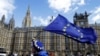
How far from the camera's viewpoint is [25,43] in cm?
6606

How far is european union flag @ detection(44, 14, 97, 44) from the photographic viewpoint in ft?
31.1

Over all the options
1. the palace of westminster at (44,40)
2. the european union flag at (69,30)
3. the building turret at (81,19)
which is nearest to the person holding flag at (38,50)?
the european union flag at (69,30)

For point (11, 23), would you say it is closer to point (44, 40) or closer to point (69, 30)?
point (44, 40)

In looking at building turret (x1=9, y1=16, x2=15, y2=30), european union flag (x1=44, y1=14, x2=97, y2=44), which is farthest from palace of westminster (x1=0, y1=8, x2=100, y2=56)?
european union flag (x1=44, y1=14, x2=97, y2=44)

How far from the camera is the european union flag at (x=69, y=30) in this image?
9488 millimetres

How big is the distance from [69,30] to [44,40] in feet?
181

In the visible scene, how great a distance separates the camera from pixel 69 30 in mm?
9984

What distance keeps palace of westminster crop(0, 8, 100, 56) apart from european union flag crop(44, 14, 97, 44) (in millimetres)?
50485

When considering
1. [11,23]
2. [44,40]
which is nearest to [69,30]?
[44,40]

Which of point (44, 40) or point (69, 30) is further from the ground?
point (69, 30)

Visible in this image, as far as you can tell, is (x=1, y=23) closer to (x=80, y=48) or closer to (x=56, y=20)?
(x=80, y=48)

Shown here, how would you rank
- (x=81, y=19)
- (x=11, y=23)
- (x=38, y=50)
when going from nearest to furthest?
1. (x=38, y=50)
2. (x=81, y=19)
3. (x=11, y=23)

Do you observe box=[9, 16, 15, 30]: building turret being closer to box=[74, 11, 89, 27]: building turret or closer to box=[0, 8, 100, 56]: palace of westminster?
box=[0, 8, 100, 56]: palace of westminster

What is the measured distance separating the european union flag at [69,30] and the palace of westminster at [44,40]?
5048 centimetres
